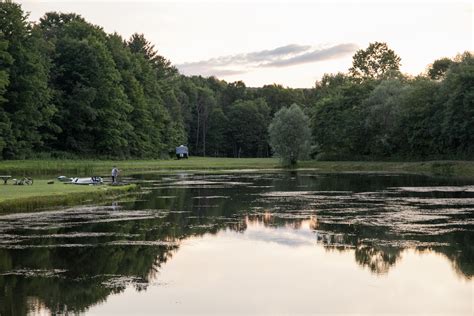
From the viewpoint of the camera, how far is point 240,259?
2117 cm

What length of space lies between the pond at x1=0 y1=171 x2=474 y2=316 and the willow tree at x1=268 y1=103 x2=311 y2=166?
59087mm

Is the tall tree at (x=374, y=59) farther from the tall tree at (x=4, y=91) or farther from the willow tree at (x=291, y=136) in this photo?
the tall tree at (x=4, y=91)

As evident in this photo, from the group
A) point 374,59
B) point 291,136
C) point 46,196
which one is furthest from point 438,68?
point 46,196

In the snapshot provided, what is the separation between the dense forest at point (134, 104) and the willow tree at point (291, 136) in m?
8.23

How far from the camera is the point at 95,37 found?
106 m

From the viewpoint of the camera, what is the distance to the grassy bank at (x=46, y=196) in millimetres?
33969

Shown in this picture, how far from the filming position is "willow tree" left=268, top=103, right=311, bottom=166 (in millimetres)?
96188

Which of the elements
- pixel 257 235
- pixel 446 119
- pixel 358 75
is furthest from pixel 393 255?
pixel 358 75

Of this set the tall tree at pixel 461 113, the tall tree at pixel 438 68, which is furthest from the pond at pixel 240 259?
the tall tree at pixel 438 68

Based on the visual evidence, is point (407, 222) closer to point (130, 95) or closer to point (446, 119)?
point (446, 119)

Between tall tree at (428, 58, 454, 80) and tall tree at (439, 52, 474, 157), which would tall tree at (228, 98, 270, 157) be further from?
tall tree at (439, 52, 474, 157)

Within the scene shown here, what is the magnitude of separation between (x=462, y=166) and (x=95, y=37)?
207 feet

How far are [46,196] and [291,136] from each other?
2479 inches

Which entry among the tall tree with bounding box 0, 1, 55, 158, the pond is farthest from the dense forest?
the pond
